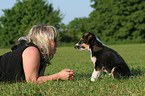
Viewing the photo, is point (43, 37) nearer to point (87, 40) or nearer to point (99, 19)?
point (87, 40)

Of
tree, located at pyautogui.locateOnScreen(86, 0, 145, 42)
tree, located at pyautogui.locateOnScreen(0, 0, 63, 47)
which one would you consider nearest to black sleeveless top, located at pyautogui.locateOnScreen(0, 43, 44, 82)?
tree, located at pyautogui.locateOnScreen(0, 0, 63, 47)

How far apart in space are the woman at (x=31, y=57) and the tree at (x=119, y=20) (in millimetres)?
46899

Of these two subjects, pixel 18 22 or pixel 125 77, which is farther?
pixel 18 22

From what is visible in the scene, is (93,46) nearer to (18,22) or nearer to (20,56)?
(20,56)

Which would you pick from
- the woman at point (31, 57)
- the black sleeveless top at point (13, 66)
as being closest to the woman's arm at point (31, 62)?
the woman at point (31, 57)

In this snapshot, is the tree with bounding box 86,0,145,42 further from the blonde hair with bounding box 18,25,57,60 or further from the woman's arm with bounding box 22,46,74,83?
the woman's arm with bounding box 22,46,74,83

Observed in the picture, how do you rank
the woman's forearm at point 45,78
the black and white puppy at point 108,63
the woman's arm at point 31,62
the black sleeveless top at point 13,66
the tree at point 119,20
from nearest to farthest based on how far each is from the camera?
1. the woman's arm at point 31,62
2. the black sleeveless top at point 13,66
3. the woman's forearm at point 45,78
4. the black and white puppy at point 108,63
5. the tree at point 119,20

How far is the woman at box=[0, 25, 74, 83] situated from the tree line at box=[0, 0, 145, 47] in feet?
142

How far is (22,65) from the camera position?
3939 millimetres

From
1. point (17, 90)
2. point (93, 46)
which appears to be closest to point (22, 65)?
point (17, 90)

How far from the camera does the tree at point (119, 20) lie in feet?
161

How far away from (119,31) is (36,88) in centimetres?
4847

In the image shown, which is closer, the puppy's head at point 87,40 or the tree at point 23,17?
the puppy's head at point 87,40

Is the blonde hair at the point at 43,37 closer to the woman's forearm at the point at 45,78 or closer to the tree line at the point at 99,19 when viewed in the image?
the woman's forearm at the point at 45,78
